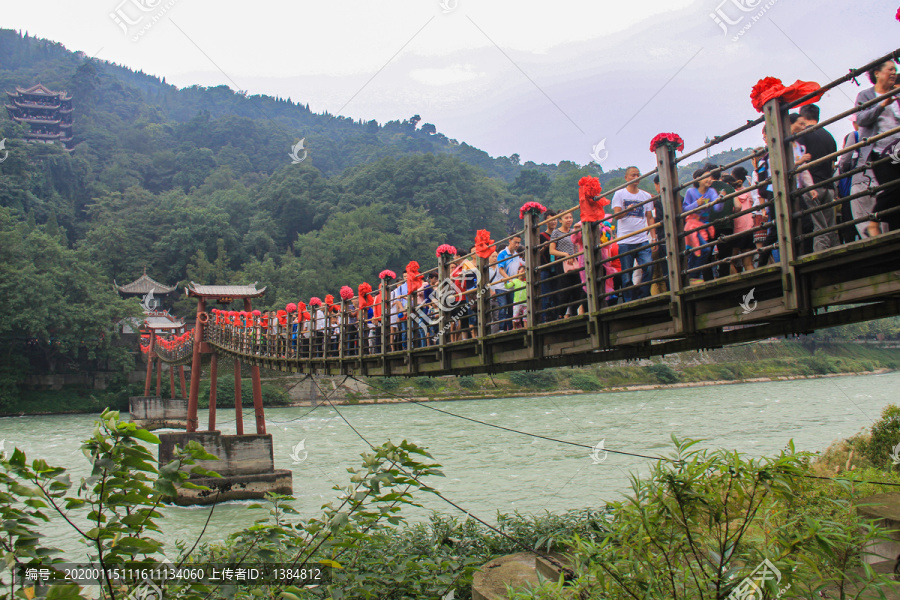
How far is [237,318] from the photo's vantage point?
18469 millimetres

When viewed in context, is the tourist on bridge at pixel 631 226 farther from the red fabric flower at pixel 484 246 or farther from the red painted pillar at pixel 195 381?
the red painted pillar at pixel 195 381

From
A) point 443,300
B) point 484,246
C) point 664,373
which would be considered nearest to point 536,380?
point 664,373

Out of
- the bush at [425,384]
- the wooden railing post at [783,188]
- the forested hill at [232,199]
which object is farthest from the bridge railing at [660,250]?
the forested hill at [232,199]

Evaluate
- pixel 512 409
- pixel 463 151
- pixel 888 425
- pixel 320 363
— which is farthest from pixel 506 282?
pixel 463 151

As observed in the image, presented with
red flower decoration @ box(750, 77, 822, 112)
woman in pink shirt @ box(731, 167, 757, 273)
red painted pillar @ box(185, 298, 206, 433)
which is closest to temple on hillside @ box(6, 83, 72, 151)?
red painted pillar @ box(185, 298, 206, 433)

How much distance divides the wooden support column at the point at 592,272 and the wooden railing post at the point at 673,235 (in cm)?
72

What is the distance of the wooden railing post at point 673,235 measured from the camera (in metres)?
4.07

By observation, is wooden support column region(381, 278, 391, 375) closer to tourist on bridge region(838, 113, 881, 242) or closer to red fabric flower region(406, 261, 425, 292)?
red fabric flower region(406, 261, 425, 292)

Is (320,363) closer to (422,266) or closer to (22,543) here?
(22,543)

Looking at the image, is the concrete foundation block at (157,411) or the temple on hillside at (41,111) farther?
the temple on hillside at (41,111)

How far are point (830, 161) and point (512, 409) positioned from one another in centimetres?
3278

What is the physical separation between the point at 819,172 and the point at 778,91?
0.51m

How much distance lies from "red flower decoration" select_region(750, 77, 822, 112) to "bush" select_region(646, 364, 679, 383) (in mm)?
45625

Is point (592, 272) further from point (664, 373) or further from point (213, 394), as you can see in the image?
point (664, 373)
